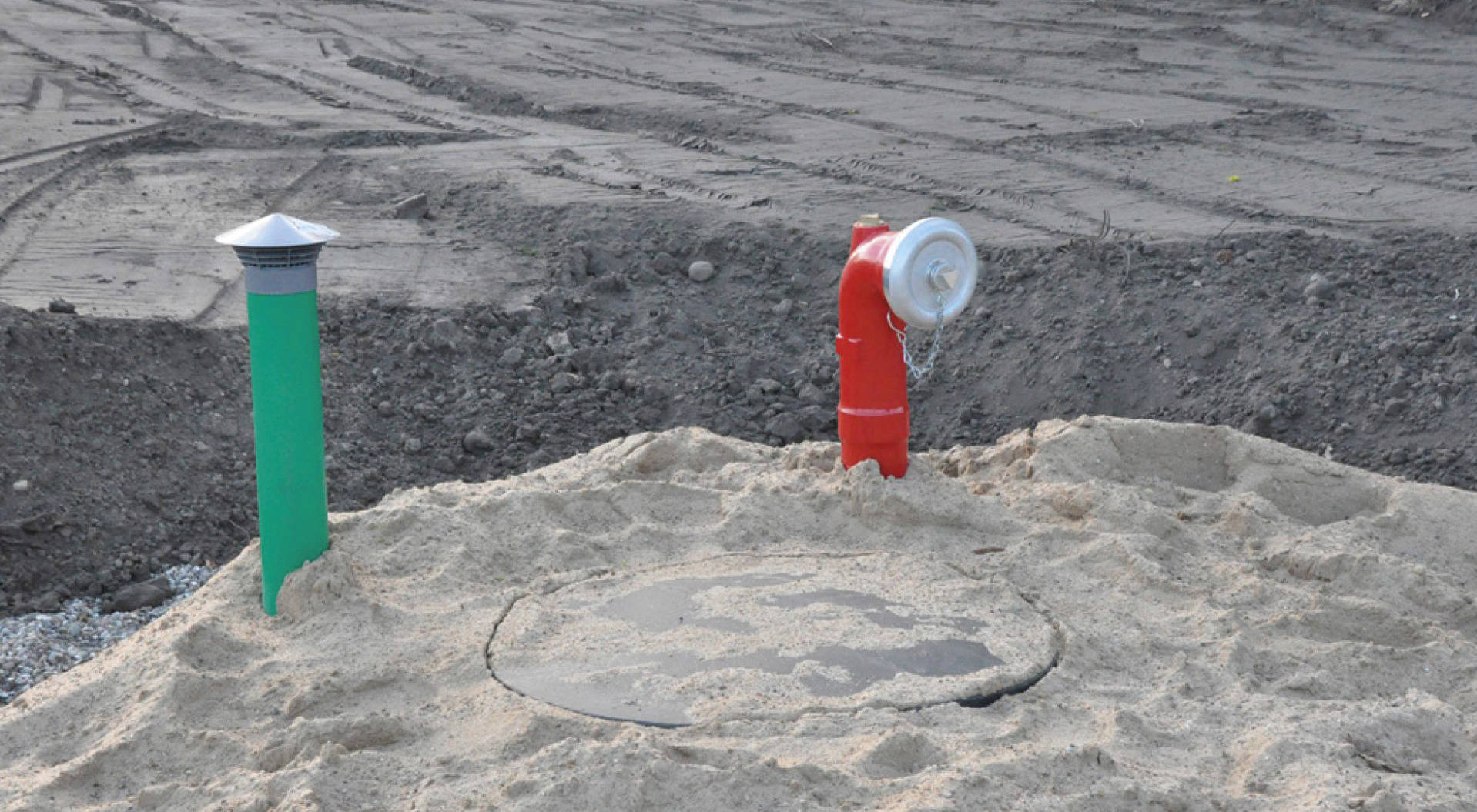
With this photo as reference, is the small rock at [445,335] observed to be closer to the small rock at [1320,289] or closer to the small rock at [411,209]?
the small rock at [411,209]

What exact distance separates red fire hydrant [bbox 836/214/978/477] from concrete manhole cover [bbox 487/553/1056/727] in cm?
49

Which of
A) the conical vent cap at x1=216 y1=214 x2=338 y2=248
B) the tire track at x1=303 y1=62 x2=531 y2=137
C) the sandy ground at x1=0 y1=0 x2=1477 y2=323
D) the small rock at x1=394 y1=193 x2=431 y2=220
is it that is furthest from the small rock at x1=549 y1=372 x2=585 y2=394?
the tire track at x1=303 y1=62 x2=531 y2=137

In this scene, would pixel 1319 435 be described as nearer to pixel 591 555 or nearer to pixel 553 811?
pixel 591 555

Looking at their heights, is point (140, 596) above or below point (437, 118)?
below

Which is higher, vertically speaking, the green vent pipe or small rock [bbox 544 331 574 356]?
the green vent pipe

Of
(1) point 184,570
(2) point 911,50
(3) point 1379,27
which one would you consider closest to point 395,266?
(1) point 184,570

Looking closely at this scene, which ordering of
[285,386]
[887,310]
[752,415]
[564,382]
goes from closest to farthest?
[285,386], [887,310], [752,415], [564,382]

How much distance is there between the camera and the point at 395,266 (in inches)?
284

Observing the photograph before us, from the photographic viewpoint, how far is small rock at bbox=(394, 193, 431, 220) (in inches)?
315

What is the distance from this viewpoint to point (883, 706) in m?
3.12

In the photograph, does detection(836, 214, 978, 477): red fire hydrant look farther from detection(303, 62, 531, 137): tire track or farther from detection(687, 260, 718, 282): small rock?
detection(303, 62, 531, 137): tire track

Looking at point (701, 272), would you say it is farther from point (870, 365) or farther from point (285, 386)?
point (285, 386)

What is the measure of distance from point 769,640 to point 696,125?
7.26 m

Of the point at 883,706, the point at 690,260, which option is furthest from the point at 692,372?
the point at 883,706
